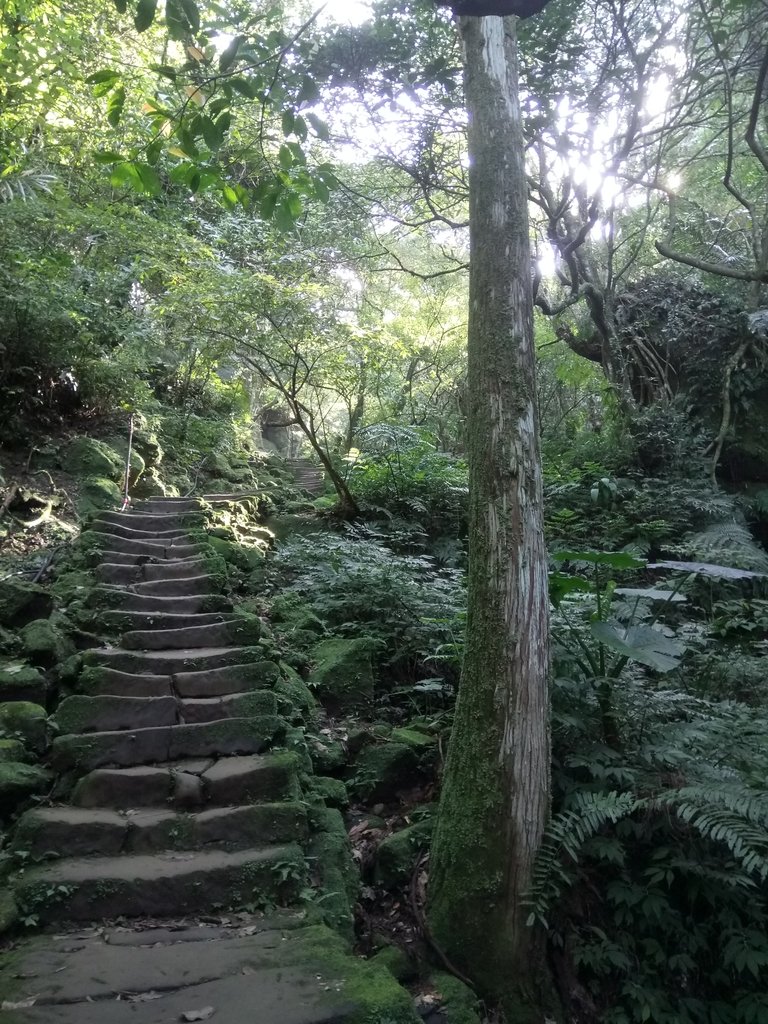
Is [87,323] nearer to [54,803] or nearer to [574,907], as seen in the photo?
[54,803]

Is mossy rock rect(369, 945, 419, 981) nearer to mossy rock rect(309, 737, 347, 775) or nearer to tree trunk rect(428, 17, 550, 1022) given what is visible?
tree trunk rect(428, 17, 550, 1022)

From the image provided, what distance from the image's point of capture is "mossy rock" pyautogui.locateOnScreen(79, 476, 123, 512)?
8758 millimetres

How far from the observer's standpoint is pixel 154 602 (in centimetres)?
612

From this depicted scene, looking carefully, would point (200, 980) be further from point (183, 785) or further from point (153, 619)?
point (153, 619)

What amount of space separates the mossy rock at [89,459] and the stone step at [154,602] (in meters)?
3.83

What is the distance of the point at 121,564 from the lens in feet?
22.1

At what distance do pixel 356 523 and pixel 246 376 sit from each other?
9453 mm

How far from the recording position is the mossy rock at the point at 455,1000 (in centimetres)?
309

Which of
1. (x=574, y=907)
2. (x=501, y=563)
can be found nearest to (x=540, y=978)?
(x=574, y=907)

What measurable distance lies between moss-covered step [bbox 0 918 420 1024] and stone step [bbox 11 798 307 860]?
0.52 meters

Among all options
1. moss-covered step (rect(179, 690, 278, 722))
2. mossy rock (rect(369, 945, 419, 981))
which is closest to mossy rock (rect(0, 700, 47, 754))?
moss-covered step (rect(179, 690, 278, 722))

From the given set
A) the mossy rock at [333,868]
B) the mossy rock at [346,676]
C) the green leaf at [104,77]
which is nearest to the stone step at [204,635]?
the mossy rock at [346,676]

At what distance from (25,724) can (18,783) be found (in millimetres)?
501

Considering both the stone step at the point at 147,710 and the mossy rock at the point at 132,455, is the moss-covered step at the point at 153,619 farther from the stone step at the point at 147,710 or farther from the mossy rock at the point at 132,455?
the mossy rock at the point at 132,455
